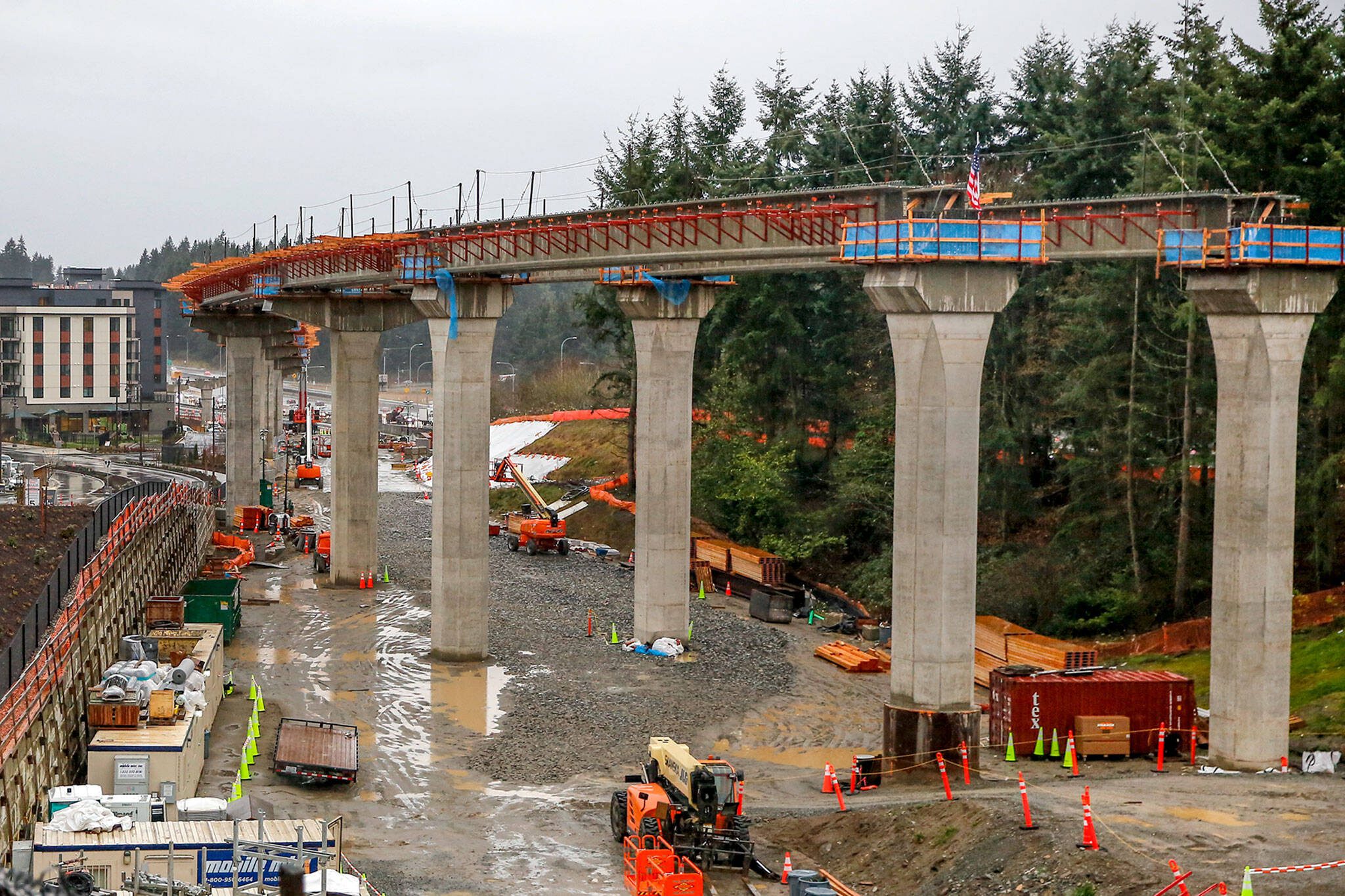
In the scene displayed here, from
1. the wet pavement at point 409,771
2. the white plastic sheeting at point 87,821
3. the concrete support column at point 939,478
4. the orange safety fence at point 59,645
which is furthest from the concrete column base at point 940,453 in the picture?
the orange safety fence at point 59,645

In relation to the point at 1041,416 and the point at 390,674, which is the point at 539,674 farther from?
the point at 1041,416

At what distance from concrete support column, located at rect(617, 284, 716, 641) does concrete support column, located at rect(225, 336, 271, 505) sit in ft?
148

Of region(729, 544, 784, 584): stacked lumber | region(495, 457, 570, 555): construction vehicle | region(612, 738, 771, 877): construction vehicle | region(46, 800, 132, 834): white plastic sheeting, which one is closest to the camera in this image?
region(46, 800, 132, 834): white plastic sheeting

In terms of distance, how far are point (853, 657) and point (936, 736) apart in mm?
15877

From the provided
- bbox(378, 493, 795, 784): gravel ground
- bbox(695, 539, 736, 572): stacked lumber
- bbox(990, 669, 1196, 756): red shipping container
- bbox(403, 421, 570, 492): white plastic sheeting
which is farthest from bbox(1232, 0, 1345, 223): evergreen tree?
bbox(403, 421, 570, 492): white plastic sheeting

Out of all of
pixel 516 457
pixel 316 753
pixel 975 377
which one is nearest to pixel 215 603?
pixel 316 753

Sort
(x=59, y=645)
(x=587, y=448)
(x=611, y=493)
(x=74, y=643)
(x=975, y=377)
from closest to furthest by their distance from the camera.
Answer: (x=59, y=645), (x=975, y=377), (x=74, y=643), (x=611, y=493), (x=587, y=448)

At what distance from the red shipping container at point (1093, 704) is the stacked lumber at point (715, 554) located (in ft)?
103

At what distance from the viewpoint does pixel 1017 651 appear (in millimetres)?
48594

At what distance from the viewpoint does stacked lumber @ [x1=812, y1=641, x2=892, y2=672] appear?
171ft

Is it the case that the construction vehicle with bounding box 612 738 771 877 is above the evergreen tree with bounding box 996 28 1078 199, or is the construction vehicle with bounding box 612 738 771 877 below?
Result: below

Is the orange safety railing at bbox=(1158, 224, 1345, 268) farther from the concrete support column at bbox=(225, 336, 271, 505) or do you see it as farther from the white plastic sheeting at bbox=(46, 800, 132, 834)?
the concrete support column at bbox=(225, 336, 271, 505)

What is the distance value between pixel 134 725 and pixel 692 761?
39.9 ft

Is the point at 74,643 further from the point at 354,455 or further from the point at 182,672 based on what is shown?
the point at 354,455
